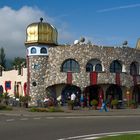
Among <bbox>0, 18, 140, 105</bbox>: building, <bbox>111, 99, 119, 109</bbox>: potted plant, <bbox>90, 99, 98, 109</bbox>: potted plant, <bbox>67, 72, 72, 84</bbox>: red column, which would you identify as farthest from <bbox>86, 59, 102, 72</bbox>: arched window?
<bbox>90, 99, 98, 109</bbox>: potted plant

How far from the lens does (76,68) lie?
138ft

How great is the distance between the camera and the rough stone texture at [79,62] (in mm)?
41469

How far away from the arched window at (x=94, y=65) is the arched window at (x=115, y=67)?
4.18 ft

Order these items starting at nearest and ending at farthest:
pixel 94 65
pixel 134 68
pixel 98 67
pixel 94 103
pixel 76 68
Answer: pixel 94 103, pixel 76 68, pixel 94 65, pixel 98 67, pixel 134 68

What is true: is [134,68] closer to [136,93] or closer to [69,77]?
[136,93]

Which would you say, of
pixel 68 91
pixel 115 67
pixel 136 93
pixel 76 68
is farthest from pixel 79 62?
pixel 136 93

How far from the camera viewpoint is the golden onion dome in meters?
42.9

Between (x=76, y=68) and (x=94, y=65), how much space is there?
1863mm

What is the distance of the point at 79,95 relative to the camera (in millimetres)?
42969

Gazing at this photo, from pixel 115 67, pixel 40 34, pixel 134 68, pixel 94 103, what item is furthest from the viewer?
pixel 134 68

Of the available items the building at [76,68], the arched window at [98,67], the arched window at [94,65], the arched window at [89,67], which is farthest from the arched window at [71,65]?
the arched window at [98,67]

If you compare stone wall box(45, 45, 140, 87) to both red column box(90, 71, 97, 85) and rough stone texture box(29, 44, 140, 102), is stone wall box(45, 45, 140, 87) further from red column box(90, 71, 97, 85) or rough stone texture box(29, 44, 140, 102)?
red column box(90, 71, 97, 85)

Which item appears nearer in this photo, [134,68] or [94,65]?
[94,65]

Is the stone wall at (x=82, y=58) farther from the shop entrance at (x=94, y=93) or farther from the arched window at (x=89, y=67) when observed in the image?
the shop entrance at (x=94, y=93)
